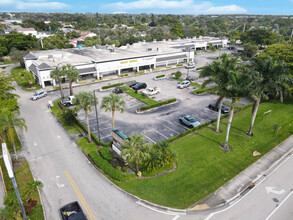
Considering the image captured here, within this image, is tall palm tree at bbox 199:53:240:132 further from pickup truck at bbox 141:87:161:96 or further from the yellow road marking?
pickup truck at bbox 141:87:161:96

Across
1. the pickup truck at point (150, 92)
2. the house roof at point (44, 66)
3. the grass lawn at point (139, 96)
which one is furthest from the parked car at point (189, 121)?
the house roof at point (44, 66)

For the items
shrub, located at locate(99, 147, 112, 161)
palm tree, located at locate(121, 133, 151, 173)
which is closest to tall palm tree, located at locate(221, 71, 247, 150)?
palm tree, located at locate(121, 133, 151, 173)

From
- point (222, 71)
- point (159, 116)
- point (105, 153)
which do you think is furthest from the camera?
point (159, 116)

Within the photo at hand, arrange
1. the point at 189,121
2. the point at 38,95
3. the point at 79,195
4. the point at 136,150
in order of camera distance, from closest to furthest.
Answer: the point at 79,195
the point at 136,150
the point at 189,121
the point at 38,95

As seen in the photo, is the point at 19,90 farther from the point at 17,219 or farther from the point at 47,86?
the point at 17,219

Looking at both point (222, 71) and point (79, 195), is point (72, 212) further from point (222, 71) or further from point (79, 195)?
point (222, 71)

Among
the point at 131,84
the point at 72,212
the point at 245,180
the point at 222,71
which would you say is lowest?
the point at 245,180

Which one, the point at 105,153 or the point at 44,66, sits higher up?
the point at 44,66

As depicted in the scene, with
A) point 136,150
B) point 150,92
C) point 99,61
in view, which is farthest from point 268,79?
point 99,61
